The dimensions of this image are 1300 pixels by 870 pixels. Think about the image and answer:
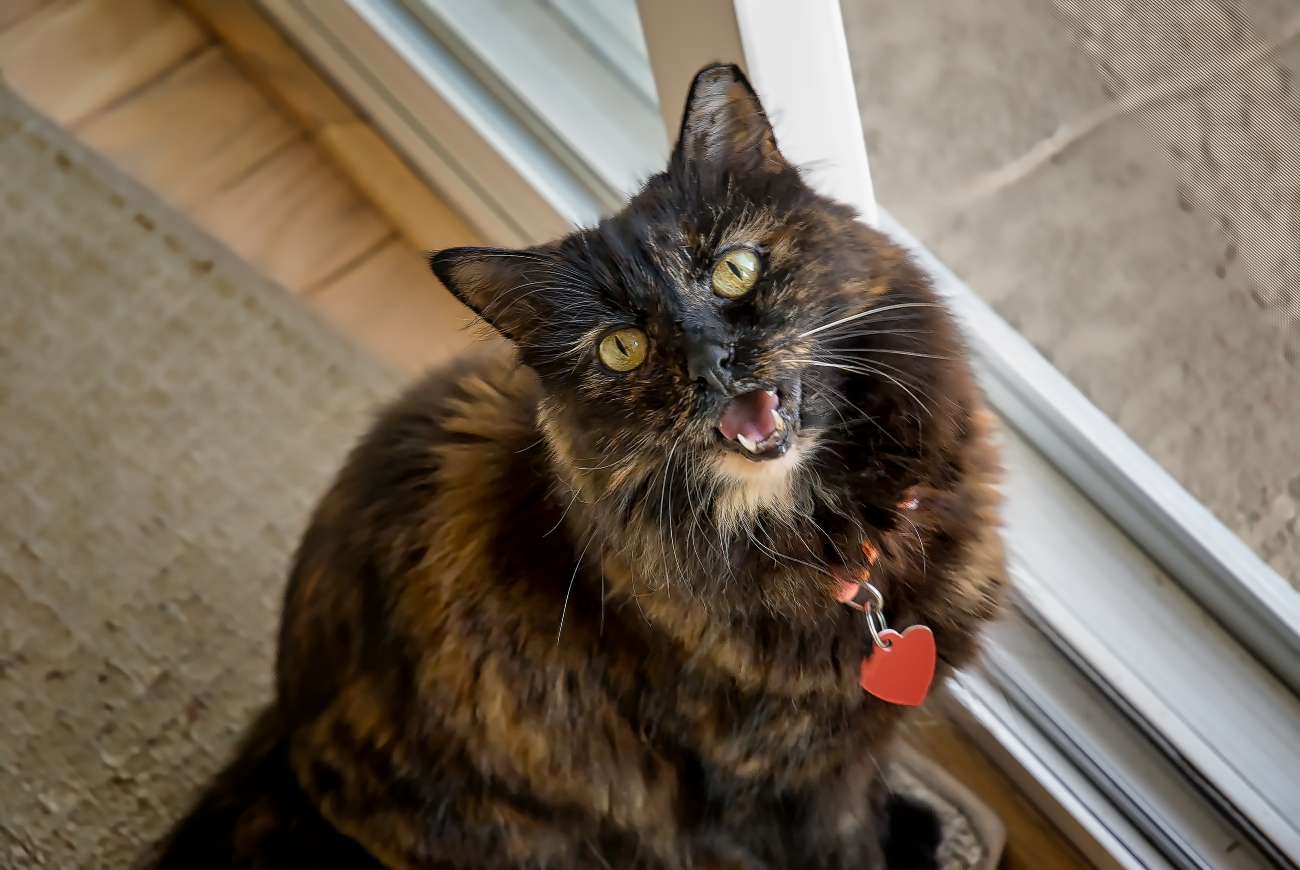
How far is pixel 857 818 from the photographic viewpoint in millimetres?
1190

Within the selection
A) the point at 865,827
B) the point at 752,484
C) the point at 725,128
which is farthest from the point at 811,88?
the point at 865,827

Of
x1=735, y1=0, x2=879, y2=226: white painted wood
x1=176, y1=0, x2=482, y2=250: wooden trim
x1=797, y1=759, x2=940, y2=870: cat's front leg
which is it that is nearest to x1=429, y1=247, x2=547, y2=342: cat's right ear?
x1=735, y1=0, x2=879, y2=226: white painted wood

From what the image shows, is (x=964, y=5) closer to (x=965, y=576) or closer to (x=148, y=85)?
(x=965, y=576)

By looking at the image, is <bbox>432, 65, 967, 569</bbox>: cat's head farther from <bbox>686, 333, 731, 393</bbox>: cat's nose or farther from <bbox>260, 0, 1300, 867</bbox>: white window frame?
<bbox>260, 0, 1300, 867</bbox>: white window frame

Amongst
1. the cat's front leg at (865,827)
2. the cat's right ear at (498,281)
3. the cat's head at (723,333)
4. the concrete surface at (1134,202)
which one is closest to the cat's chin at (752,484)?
the cat's head at (723,333)

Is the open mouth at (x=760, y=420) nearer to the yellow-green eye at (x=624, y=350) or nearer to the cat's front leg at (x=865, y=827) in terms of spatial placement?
the yellow-green eye at (x=624, y=350)

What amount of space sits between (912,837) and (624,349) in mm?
762

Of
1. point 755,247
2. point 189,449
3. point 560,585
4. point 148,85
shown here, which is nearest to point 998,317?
point 755,247

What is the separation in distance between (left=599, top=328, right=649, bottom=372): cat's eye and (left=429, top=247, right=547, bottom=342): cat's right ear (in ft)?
0.25

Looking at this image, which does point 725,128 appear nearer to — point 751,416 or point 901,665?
point 751,416

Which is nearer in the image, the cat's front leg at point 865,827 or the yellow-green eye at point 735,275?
the yellow-green eye at point 735,275

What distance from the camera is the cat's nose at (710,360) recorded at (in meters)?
0.83

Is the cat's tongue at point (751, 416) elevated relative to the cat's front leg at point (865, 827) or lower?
elevated

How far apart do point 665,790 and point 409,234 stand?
1197 millimetres
